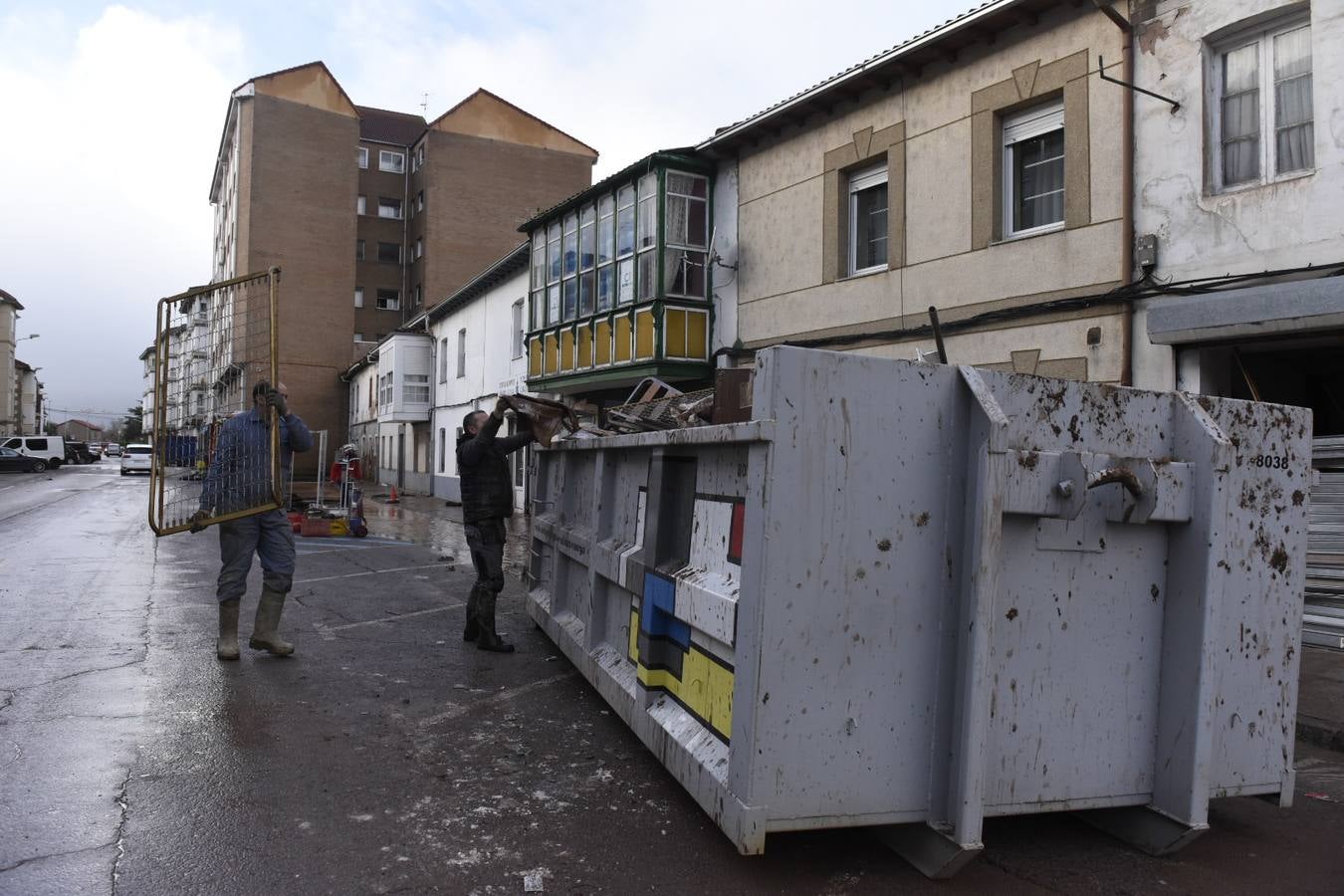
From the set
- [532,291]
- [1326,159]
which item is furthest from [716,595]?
[532,291]

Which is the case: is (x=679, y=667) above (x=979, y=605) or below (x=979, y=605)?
below

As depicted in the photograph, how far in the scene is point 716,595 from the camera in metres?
3.38

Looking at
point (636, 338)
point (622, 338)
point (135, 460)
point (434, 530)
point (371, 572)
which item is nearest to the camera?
point (371, 572)

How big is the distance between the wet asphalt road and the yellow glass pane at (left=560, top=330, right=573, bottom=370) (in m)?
11.4

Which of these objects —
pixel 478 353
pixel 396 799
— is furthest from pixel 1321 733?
pixel 478 353

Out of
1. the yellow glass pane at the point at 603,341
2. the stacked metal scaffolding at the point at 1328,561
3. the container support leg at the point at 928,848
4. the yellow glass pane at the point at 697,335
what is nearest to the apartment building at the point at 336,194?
the yellow glass pane at the point at 603,341

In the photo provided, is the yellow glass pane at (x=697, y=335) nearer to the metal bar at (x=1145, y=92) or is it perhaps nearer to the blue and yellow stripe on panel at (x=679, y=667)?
the metal bar at (x=1145, y=92)

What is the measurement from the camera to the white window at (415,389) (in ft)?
106

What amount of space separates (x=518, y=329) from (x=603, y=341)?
754cm

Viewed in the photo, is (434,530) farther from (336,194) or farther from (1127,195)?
(336,194)

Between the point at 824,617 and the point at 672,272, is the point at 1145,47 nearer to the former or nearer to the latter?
the point at 672,272

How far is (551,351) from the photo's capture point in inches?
746

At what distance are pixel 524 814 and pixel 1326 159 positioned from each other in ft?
27.1

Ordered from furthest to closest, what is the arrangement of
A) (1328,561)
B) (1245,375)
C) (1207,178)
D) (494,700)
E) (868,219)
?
(868,219)
(1207,178)
(1245,375)
(1328,561)
(494,700)
